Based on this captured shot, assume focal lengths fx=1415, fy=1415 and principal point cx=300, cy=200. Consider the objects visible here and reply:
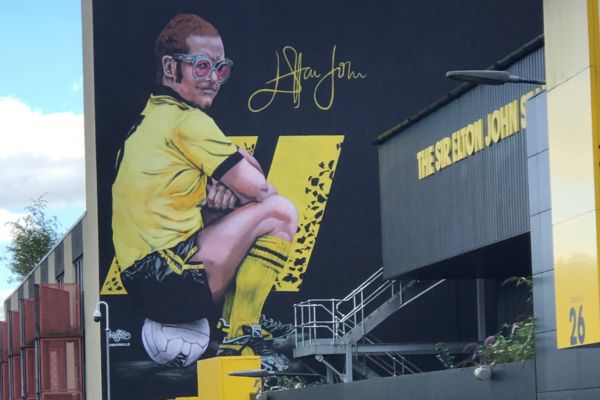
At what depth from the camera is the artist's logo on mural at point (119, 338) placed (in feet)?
157

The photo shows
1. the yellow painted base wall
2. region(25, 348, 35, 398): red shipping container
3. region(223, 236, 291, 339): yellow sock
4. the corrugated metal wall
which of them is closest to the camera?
the corrugated metal wall

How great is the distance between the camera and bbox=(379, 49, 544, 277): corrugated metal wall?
28016 millimetres

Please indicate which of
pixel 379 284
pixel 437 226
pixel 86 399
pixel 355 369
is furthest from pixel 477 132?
pixel 86 399

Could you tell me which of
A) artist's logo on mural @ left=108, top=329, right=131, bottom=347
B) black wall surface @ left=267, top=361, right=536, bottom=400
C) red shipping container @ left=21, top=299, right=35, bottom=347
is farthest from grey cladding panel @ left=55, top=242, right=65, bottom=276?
black wall surface @ left=267, top=361, right=536, bottom=400

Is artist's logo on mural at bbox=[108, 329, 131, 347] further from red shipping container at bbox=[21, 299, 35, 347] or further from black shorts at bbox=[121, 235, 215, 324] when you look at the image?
red shipping container at bbox=[21, 299, 35, 347]

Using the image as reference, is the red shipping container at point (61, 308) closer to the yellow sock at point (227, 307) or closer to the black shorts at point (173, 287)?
the black shorts at point (173, 287)

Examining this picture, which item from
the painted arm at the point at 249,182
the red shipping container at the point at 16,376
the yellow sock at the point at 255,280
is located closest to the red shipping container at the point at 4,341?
the red shipping container at the point at 16,376

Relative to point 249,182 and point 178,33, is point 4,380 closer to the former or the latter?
point 249,182

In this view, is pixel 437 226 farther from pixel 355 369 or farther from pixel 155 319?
pixel 155 319

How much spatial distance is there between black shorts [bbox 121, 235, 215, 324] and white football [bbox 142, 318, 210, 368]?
214 millimetres

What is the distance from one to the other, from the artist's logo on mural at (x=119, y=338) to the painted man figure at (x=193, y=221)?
98 centimetres

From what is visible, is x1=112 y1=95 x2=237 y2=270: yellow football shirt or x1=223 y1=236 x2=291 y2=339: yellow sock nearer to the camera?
x1=112 y1=95 x2=237 y2=270: yellow football shirt

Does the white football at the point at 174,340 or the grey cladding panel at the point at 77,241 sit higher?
the grey cladding panel at the point at 77,241

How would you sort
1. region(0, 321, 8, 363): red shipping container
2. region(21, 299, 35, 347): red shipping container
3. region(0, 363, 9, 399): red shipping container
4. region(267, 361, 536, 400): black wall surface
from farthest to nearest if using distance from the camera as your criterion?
region(0, 363, 9, 399): red shipping container, region(0, 321, 8, 363): red shipping container, region(21, 299, 35, 347): red shipping container, region(267, 361, 536, 400): black wall surface
